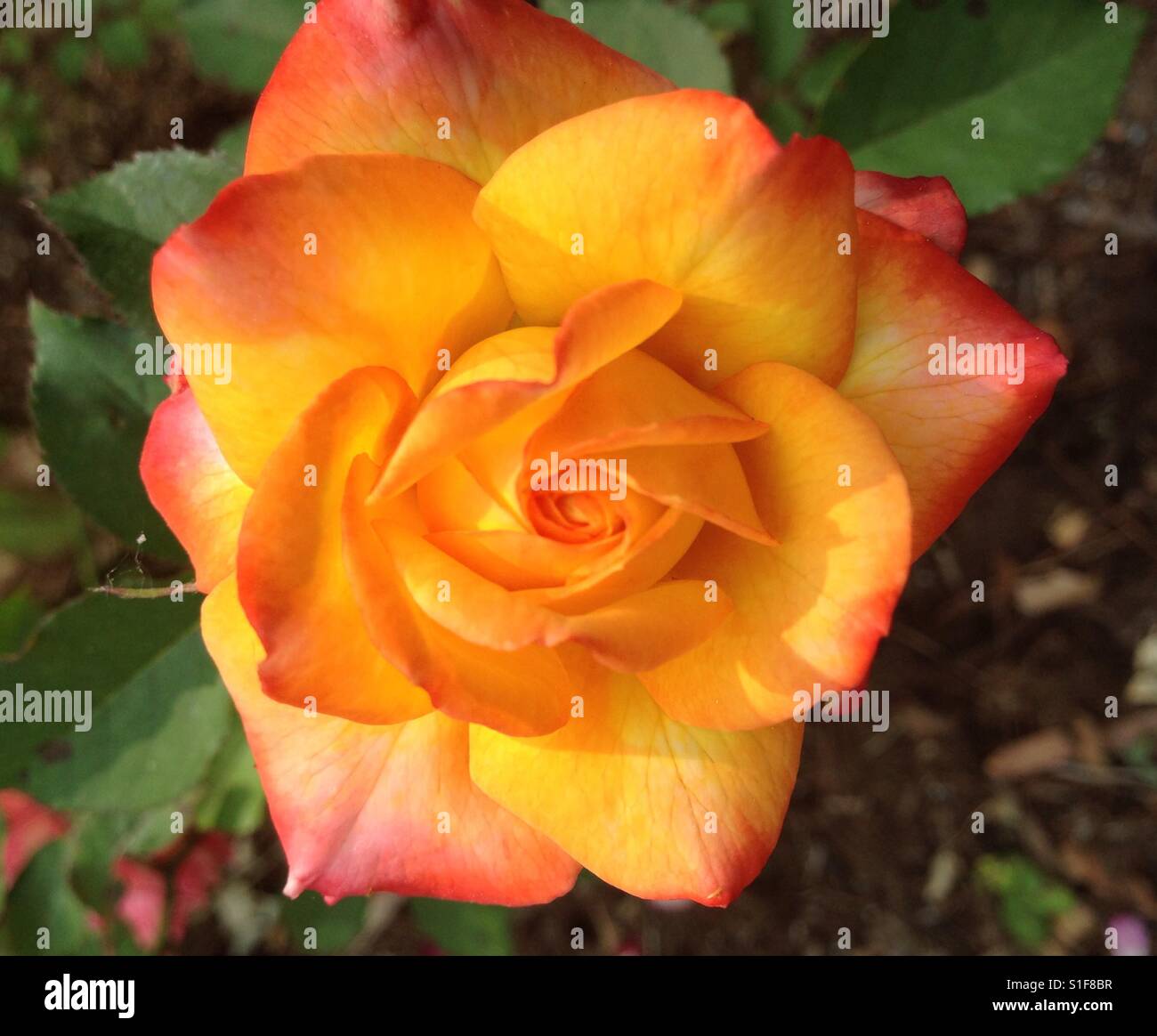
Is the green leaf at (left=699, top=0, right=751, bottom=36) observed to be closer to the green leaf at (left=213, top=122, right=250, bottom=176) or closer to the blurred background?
the blurred background

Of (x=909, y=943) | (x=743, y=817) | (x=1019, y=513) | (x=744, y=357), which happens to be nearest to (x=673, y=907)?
(x=909, y=943)

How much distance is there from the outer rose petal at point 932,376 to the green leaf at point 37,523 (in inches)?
90.8

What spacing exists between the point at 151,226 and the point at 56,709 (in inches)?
30.7

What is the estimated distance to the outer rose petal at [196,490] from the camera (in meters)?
1.12

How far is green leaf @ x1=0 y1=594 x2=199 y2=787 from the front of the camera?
1.57 meters

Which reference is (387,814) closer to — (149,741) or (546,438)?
(546,438)

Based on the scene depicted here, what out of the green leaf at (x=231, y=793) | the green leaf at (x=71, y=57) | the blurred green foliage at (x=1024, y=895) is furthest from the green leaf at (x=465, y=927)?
the green leaf at (x=71, y=57)

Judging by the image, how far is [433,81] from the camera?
1.00 m

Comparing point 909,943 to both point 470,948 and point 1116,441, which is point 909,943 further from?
point 1116,441

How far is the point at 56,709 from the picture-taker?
5.27 feet

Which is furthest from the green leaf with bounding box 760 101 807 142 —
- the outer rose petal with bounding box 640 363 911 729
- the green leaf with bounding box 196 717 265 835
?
the green leaf with bounding box 196 717 265 835

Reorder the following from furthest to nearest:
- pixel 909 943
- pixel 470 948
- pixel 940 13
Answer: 1. pixel 909 943
2. pixel 470 948
3. pixel 940 13

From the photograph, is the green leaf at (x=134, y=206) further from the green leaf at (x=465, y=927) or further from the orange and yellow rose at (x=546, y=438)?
the green leaf at (x=465, y=927)

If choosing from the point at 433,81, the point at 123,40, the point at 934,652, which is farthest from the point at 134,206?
the point at 934,652
